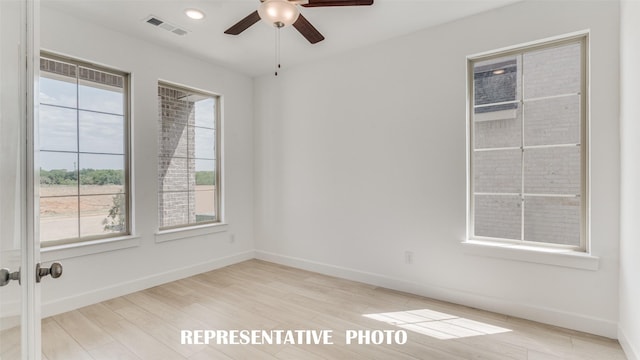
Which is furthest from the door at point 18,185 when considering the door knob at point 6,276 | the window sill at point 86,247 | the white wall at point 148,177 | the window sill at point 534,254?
the window sill at point 534,254

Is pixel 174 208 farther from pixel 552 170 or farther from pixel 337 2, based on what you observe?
pixel 552 170

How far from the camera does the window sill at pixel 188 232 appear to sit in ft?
11.1

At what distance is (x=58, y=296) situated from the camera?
2615mm

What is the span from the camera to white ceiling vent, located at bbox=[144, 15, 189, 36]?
109 inches

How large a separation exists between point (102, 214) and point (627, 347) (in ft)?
14.9

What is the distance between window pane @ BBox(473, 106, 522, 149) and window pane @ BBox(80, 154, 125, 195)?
3.69 metres

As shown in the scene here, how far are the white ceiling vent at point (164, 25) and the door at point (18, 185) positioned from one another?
6.65 feet

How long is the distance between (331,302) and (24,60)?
2.71 metres

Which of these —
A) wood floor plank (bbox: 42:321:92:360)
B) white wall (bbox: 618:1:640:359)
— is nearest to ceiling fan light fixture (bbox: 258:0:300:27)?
white wall (bbox: 618:1:640:359)

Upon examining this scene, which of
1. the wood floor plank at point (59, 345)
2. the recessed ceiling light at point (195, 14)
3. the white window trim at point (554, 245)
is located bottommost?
the wood floor plank at point (59, 345)

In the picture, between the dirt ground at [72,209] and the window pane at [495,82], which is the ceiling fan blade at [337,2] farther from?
the dirt ground at [72,209]

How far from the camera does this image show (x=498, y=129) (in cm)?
274

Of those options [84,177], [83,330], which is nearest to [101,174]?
[84,177]

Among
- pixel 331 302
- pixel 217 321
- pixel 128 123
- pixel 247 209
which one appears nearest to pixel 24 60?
pixel 217 321
